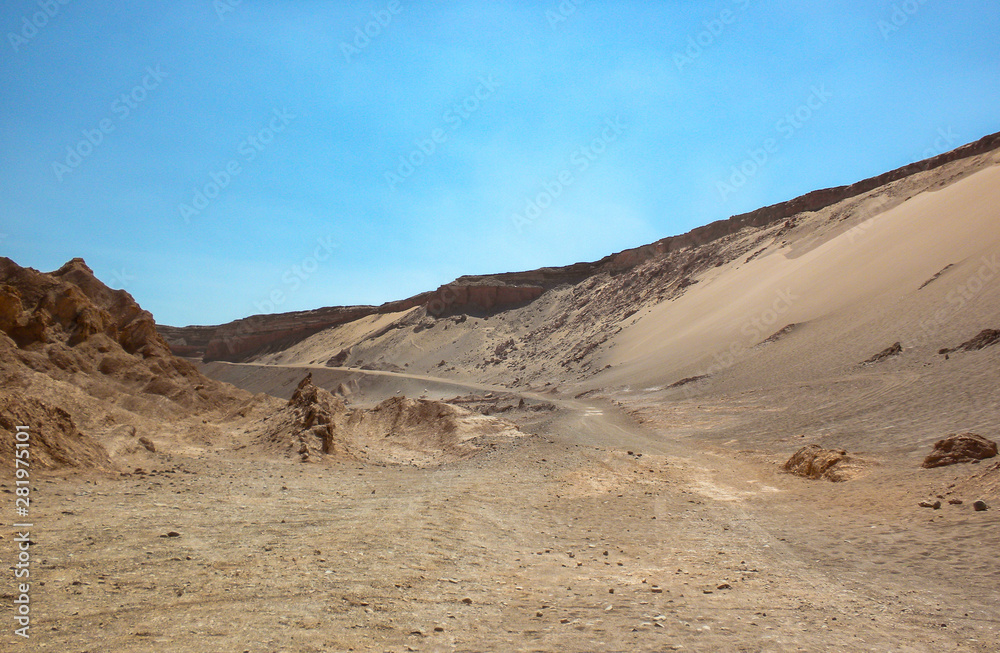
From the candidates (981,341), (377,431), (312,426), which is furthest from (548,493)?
(981,341)

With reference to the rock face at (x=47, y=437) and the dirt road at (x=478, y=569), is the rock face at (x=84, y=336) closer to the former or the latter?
the rock face at (x=47, y=437)

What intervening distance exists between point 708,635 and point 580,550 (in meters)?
2.95

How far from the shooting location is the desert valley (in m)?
5.08

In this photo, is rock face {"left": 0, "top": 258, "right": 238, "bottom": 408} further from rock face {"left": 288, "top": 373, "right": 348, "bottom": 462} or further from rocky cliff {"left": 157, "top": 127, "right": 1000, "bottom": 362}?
rocky cliff {"left": 157, "top": 127, "right": 1000, "bottom": 362}

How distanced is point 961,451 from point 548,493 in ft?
22.5

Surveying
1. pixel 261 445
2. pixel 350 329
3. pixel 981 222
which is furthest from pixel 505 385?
pixel 350 329

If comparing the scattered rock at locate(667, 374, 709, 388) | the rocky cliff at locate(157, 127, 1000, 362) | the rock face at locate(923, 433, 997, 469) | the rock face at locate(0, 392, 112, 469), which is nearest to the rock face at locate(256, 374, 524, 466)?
the rock face at locate(0, 392, 112, 469)

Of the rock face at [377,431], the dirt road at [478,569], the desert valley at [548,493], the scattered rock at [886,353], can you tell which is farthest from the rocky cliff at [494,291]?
the dirt road at [478,569]

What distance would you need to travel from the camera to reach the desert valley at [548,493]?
5.08m

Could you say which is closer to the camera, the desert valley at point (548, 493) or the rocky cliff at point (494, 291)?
the desert valley at point (548, 493)

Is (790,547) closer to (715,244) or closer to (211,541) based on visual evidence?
(211,541)

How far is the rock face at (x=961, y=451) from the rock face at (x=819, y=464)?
1448 mm

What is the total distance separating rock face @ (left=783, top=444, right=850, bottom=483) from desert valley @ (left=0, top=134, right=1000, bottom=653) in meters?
0.07

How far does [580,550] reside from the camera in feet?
25.9
